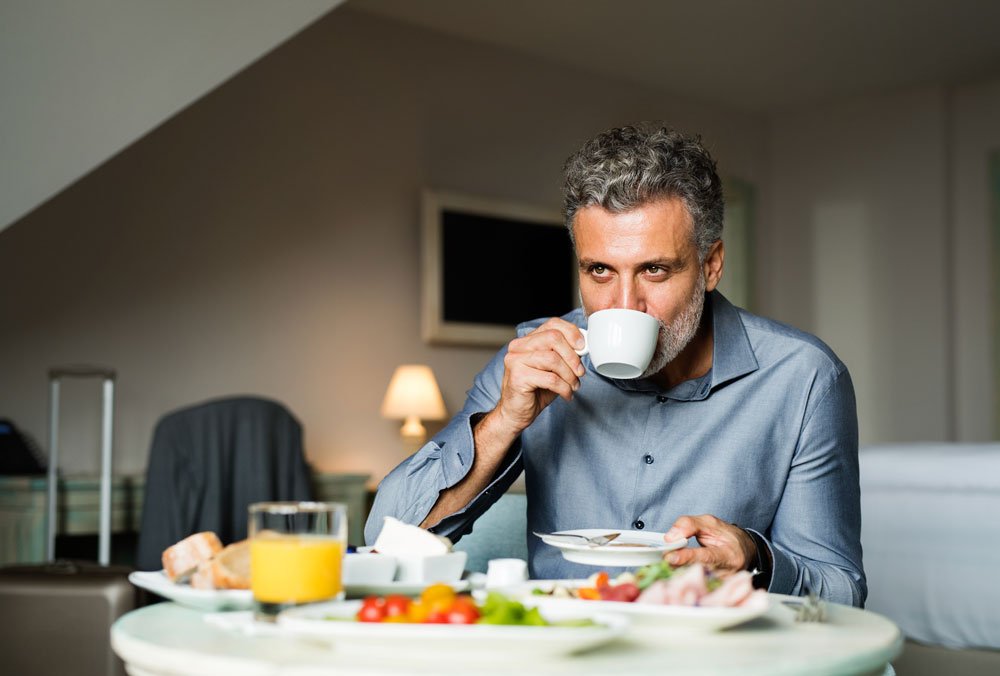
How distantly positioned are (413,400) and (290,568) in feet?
11.2

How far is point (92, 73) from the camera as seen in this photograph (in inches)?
89.0

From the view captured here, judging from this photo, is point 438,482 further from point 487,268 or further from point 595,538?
point 487,268

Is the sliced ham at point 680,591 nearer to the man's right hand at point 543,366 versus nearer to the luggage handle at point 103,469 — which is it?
the man's right hand at point 543,366

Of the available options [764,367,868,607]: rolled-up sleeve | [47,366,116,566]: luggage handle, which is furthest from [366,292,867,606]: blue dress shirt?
[47,366,116,566]: luggage handle

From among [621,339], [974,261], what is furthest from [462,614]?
[974,261]

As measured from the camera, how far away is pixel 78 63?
7.36ft

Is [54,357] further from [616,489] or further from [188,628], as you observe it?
[188,628]

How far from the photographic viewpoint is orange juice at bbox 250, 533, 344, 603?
0.88m

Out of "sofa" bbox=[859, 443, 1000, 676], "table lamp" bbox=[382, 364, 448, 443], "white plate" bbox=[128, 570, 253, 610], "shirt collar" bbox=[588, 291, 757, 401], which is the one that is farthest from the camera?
"table lamp" bbox=[382, 364, 448, 443]

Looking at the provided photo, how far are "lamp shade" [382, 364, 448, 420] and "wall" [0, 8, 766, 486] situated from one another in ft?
0.73

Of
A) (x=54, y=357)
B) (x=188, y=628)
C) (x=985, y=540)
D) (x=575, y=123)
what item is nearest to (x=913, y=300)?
(x=575, y=123)

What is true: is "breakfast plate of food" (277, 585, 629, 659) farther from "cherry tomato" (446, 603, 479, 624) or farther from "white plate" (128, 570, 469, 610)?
"white plate" (128, 570, 469, 610)

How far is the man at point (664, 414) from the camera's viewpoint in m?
1.43

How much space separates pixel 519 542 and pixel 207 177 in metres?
2.73
